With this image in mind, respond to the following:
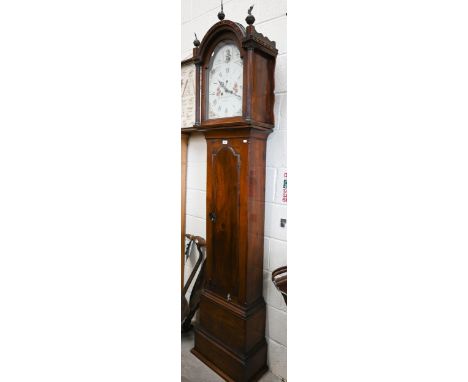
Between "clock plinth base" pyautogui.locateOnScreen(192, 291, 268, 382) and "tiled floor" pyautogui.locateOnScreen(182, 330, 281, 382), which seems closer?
"clock plinth base" pyautogui.locateOnScreen(192, 291, 268, 382)

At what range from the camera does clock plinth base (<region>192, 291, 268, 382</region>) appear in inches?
68.7

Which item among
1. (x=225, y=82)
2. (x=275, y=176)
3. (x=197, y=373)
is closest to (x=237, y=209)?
(x=275, y=176)

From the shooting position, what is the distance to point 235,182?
1.67 meters

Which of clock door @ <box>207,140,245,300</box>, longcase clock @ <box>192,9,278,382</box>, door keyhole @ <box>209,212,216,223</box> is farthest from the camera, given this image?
door keyhole @ <box>209,212,216,223</box>

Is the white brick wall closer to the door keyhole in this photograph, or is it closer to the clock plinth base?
the clock plinth base

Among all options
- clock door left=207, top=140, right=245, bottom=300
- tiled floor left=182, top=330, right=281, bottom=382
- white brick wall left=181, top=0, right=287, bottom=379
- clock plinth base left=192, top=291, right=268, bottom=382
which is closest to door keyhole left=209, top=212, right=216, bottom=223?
clock door left=207, top=140, right=245, bottom=300

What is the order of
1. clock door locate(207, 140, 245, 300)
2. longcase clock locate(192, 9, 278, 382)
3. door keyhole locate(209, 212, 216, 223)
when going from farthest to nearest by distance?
1. door keyhole locate(209, 212, 216, 223)
2. clock door locate(207, 140, 245, 300)
3. longcase clock locate(192, 9, 278, 382)
